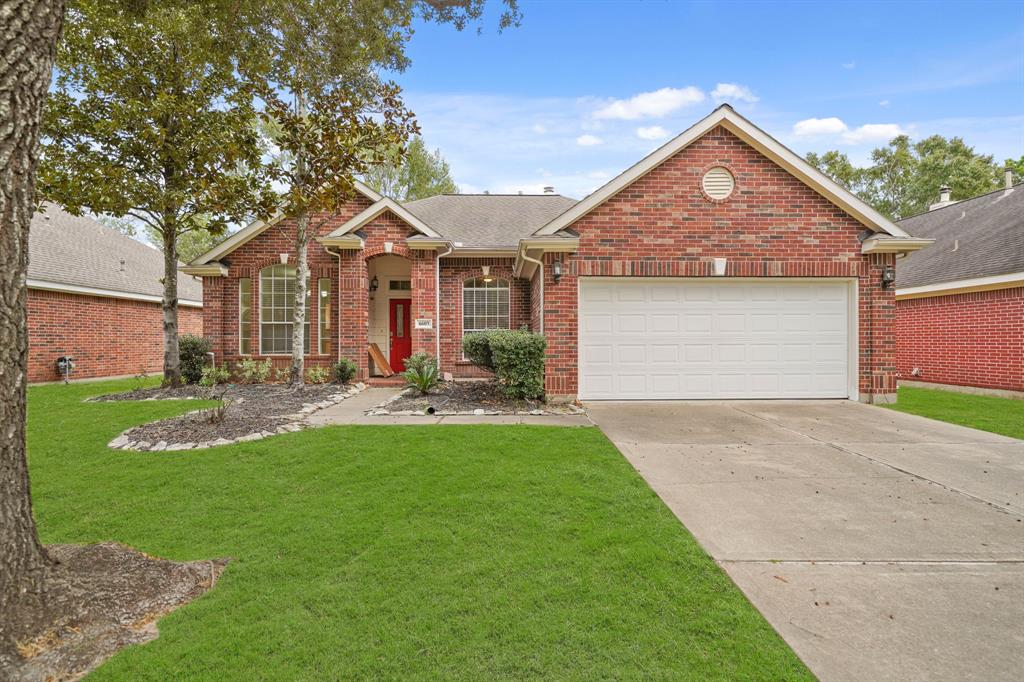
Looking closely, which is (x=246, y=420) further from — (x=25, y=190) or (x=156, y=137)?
(x=156, y=137)

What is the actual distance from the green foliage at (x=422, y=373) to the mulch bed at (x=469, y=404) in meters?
0.20

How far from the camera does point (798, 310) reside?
29.4 ft

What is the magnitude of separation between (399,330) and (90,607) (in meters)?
12.1

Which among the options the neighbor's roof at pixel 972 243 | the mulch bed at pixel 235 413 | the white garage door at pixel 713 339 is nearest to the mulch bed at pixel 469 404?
the white garage door at pixel 713 339

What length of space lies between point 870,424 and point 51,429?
41.3ft

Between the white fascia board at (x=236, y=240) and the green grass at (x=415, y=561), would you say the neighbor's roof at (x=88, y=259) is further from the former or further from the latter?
the green grass at (x=415, y=561)

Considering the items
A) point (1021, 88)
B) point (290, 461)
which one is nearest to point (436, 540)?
point (290, 461)

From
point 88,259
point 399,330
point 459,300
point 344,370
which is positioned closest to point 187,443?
point 344,370

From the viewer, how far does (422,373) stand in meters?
9.83

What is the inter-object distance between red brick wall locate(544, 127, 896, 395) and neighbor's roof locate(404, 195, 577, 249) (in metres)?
4.29

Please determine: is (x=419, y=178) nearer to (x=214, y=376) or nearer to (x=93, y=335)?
(x=93, y=335)

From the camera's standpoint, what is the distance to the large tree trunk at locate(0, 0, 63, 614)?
88.8 inches

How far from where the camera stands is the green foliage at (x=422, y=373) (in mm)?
9672

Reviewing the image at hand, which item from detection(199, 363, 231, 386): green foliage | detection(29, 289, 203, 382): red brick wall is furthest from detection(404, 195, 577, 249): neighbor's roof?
detection(29, 289, 203, 382): red brick wall
